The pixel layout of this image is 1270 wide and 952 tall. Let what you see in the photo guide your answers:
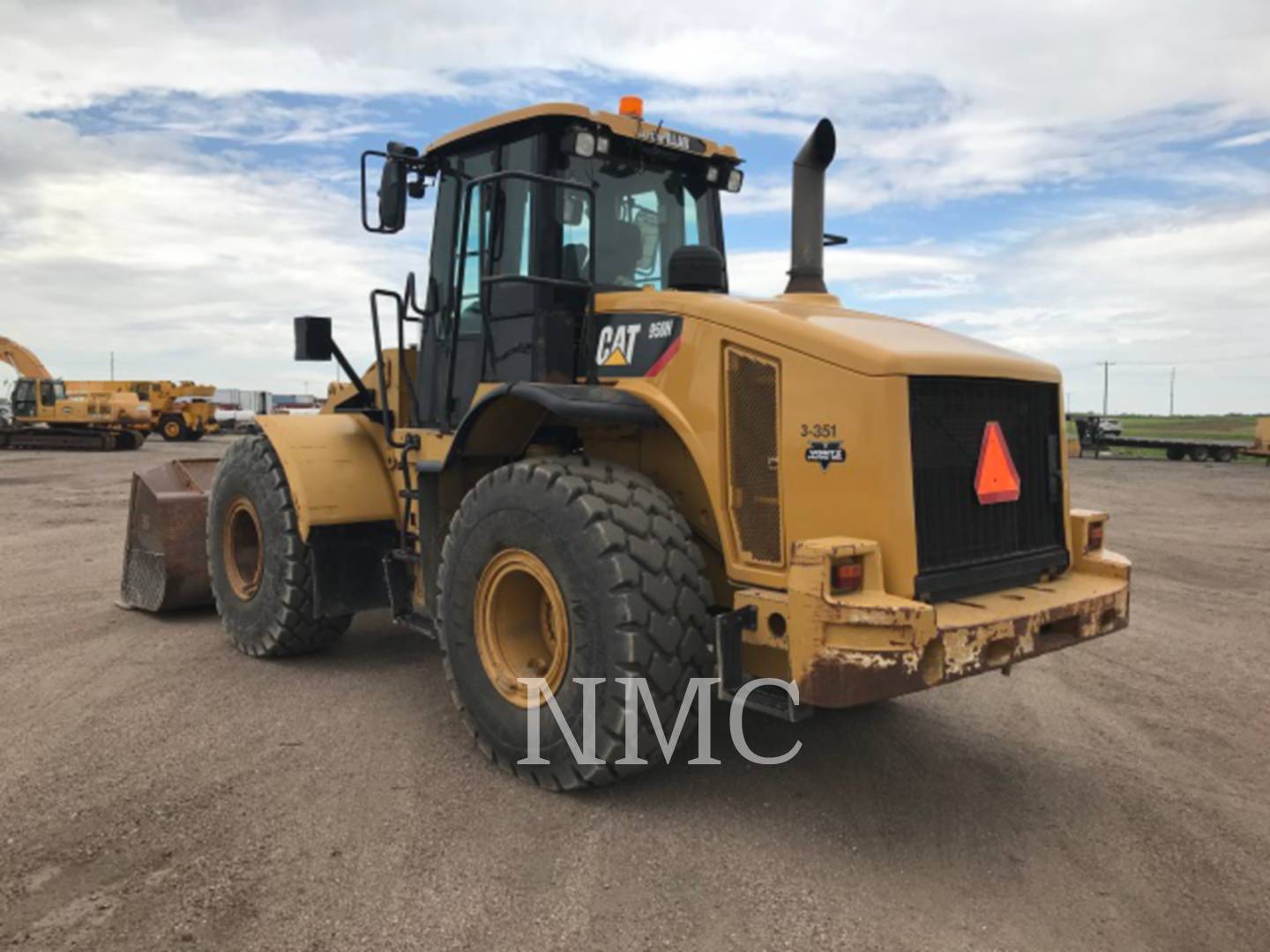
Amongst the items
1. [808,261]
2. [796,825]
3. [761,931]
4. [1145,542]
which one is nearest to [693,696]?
[796,825]

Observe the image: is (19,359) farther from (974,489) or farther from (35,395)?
(974,489)

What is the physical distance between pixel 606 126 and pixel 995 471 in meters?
2.56

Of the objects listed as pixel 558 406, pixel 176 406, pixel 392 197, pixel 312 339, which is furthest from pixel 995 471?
pixel 176 406

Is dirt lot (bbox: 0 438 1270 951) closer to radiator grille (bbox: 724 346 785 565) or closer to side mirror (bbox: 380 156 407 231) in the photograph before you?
radiator grille (bbox: 724 346 785 565)

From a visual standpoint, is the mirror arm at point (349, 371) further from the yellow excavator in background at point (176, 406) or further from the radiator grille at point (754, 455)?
the yellow excavator in background at point (176, 406)

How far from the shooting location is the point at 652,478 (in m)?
4.82

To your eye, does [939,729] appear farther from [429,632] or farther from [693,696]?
[429,632]

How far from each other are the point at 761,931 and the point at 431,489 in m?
3.00

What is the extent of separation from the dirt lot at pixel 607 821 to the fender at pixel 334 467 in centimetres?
98

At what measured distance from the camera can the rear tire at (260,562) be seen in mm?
6156

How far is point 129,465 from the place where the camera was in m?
27.5

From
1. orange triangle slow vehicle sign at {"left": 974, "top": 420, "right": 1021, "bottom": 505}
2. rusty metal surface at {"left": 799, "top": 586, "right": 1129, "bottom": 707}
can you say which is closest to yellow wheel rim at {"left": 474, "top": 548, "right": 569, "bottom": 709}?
rusty metal surface at {"left": 799, "top": 586, "right": 1129, "bottom": 707}

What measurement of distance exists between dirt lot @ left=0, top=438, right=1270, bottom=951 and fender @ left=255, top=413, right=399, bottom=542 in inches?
38.6

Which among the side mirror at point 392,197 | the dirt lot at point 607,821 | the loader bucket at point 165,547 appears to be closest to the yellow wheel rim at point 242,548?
the dirt lot at point 607,821
